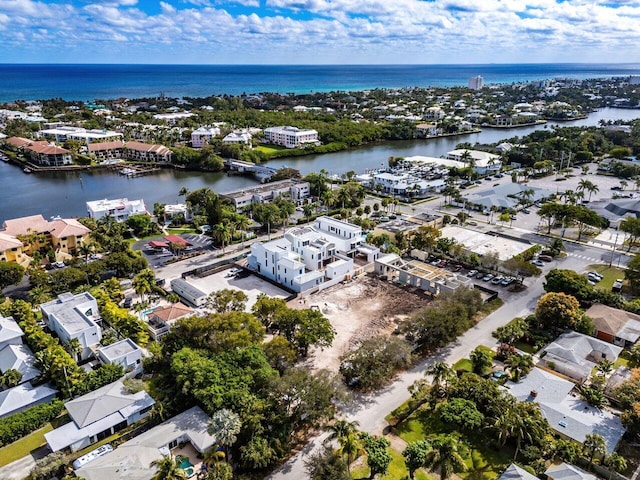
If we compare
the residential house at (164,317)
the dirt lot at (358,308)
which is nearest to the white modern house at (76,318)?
the residential house at (164,317)

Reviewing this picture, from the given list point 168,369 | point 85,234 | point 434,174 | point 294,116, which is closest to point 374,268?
point 168,369

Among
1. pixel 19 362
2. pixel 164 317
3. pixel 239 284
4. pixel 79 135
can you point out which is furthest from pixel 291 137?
pixel 19 362

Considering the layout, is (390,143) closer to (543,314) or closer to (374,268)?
Answer: (374,268)

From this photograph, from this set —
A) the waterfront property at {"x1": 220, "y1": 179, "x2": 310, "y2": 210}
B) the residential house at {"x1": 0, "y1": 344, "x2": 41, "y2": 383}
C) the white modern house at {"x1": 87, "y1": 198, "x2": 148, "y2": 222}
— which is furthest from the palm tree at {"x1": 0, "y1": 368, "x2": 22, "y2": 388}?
the waterfront property at {"x1": 220, "y1": 179, "x2": 310, "y2": 210}

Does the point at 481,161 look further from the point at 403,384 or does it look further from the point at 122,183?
the point at 122,183

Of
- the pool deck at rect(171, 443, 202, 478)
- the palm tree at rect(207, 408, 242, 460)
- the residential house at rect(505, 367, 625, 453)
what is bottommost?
the pool deck at rect(171, 443, 202, 478)

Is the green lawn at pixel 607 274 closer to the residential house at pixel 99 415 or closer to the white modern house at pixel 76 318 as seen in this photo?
the residential house at pixel 99 415

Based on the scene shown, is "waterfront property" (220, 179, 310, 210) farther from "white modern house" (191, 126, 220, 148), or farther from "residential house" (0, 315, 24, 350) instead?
"white modern house" (191, 126, 220, 148)
